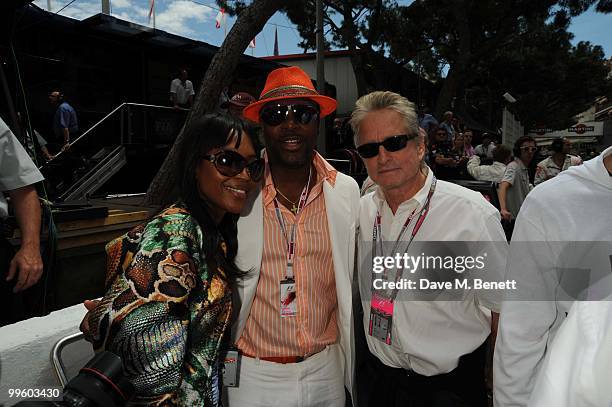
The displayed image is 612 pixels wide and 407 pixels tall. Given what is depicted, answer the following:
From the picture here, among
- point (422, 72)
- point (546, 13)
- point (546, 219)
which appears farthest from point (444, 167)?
point (422, 72)

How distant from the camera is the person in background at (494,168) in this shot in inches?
289

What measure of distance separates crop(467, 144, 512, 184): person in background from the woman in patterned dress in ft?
21.4

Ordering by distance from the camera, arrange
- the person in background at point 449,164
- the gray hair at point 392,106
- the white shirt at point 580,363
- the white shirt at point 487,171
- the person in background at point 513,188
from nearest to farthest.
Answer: the white shirt at point 580,363
the gray hair at point 392,106
the person in background at point 513,188
the white shirt at point 487,171
the person in background at point 449,164

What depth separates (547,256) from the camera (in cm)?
144

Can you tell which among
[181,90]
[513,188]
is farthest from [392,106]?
[181,90]

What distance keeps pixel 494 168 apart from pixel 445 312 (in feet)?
20.3

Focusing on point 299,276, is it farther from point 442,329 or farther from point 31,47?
point 31,47

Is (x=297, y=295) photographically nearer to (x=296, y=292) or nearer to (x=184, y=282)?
(x=296, y=292)

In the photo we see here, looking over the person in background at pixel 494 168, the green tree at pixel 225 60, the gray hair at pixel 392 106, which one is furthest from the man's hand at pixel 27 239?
the person in background at pixel 494 168

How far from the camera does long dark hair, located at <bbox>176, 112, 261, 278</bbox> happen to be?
1.58m

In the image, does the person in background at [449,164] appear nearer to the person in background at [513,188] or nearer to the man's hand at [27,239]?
the person in background at [513,188]

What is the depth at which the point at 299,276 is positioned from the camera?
7.00 ft

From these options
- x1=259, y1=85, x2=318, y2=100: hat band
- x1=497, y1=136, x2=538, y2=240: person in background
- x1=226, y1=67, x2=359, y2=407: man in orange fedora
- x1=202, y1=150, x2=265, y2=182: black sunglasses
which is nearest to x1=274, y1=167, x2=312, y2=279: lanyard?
x1=226, y1=67, x2=359, y2=407: man in orange fedora

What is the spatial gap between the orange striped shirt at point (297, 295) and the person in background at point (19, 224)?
1.30m
